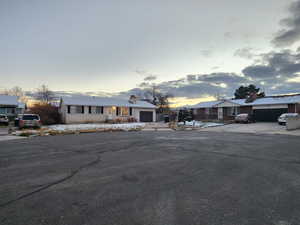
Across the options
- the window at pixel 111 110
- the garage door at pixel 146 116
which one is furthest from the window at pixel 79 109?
the garage door at pixel 146 116

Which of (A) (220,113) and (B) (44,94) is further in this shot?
(B) (44,94)

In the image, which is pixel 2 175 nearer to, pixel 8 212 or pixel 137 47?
pixel 8 212

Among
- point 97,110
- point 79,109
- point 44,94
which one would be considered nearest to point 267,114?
point 97,110

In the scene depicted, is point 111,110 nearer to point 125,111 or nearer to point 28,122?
point 125,111

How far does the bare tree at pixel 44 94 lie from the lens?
47.8m

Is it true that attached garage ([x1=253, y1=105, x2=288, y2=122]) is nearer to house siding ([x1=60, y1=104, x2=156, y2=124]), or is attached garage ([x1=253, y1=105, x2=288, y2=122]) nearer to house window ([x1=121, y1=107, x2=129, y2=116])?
house siding ([x1=60, y1=104, x2=156, y2=124])

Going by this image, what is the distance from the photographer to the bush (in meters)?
25.0

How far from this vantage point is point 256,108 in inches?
1170

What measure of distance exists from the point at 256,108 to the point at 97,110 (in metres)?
28.4

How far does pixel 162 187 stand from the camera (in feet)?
11.3

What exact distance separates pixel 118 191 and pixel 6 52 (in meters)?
18.8

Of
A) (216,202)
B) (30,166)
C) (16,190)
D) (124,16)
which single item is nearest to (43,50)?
(124,16)

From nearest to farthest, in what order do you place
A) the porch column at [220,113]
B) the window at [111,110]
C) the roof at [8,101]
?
the roof at [8,101], the window at [111,110], the porch column at [220,113]

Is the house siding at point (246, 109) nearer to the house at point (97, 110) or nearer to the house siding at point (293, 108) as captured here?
the house siding at point (293, 108)
